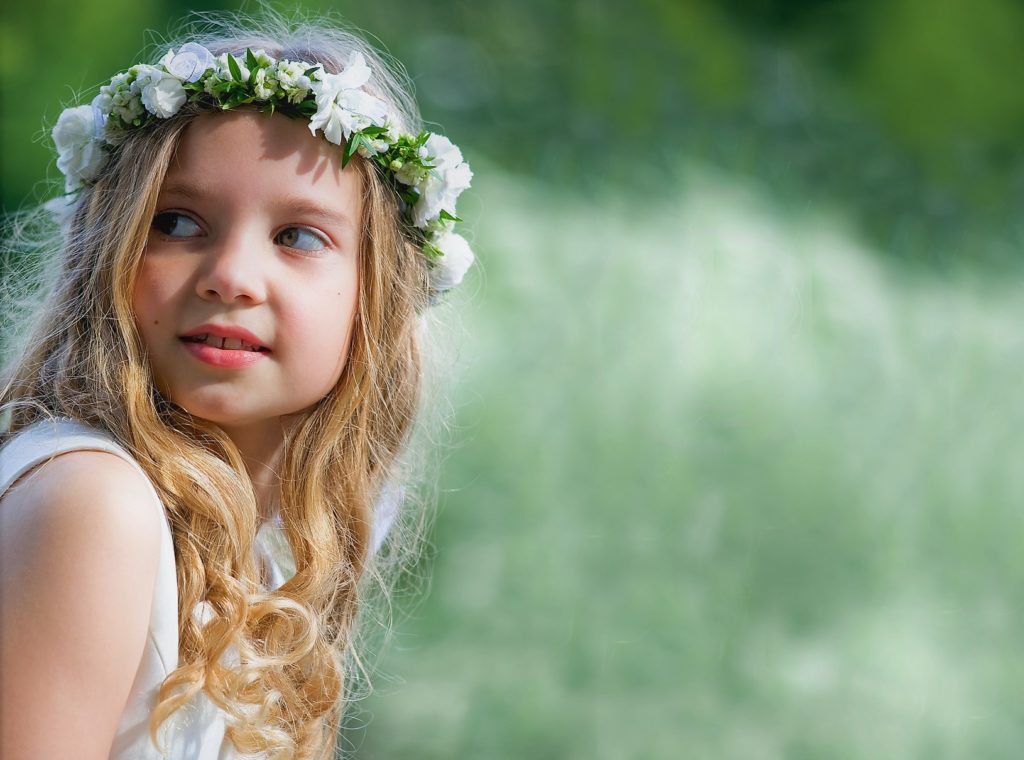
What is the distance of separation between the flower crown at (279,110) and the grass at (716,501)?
1671mm

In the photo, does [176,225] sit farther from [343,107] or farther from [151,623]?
[151,623]

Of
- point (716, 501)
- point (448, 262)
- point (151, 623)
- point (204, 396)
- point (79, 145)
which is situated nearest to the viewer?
point (151, 623)

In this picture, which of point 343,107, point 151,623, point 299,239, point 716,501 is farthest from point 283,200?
point 716,501

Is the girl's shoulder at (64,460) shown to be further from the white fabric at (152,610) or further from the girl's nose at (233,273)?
the girl's nose at (233,273)

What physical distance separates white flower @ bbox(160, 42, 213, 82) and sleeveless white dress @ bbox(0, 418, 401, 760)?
43 cm

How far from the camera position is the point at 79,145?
4.86 feet

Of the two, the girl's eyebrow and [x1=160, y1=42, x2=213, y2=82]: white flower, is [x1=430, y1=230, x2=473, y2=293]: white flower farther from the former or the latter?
[x1=160, y1=42, x2=213, y2=82]: white flower

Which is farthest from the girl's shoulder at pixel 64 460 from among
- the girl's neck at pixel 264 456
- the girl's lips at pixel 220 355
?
the girl's neck at pixel 264 456

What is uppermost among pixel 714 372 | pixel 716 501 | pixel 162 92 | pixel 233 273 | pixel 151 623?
pixel 162 92

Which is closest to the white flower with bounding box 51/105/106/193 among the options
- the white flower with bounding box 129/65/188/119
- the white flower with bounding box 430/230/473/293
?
the white flower with bounding box 129/65/188/119

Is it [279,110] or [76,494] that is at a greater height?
[279,110]

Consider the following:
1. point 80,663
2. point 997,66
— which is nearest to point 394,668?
point 80,663

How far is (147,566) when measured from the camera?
1.14 meters

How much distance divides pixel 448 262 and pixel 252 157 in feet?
1.28
